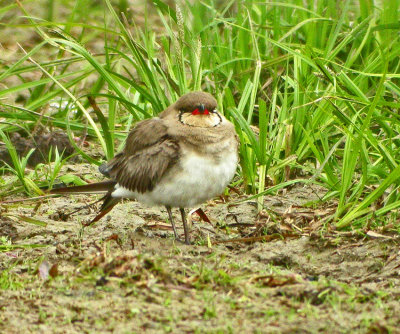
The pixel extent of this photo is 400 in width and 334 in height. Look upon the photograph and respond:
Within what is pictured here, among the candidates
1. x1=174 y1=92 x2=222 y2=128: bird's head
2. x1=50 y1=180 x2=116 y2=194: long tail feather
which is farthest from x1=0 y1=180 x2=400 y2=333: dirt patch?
x1=174 y1=92 x2=222 y2=128: bird's head

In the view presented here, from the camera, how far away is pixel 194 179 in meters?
4.09

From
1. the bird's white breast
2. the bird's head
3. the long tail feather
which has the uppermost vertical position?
the bird's head

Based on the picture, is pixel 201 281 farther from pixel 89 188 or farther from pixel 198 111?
pixel 89 188

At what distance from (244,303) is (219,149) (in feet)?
4.01

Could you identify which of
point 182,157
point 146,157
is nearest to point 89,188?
point 146,157

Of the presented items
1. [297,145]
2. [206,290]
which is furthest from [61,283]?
[297,145]

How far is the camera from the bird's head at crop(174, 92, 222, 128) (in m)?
4.25

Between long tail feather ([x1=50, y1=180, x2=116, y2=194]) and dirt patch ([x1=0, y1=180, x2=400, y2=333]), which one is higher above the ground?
dirt patch ([x1=0, y1=180, x2=400, y2=333])

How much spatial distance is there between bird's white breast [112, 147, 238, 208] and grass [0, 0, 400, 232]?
0.34m

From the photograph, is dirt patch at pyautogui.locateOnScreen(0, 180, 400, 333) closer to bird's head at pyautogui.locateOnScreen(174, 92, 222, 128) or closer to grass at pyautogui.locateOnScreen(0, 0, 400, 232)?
grass at pyautogui.locateOnScreen(0, 0, 400, 232)

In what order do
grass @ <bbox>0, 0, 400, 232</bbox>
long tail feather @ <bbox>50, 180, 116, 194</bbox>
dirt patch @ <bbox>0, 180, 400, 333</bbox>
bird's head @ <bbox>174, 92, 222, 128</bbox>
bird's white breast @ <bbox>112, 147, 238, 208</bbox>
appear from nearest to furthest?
dirt patch @ <bbox>0, 180, 400, 333</bbox> < bird's white breast @ <bbox>112, 147, 238, 208</bbox> < bird's head @ <bbox>174, 92, 222, 128</bbox> < grass @ <bbox>0, 0, 400, 232</bbox> < long tail feather @ <bbox>50, 180, 116, 194</bbox>

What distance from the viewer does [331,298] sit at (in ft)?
10.2

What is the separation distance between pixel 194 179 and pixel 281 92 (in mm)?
1913

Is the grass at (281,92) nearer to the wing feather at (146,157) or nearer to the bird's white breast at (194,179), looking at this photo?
the bird's white breast at (194,179)
